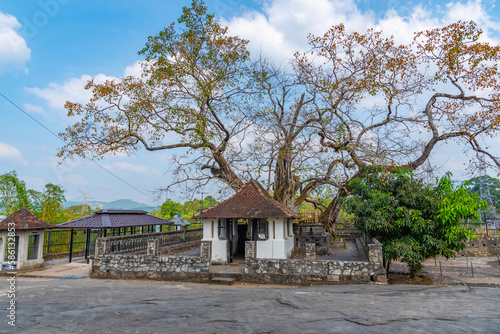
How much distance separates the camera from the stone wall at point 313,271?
10.9m

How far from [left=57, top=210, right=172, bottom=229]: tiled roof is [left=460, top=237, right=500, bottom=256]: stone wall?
857 inches

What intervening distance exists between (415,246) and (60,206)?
2226 centimetres

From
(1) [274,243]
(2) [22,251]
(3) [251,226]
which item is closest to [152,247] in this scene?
(3) [251,226]

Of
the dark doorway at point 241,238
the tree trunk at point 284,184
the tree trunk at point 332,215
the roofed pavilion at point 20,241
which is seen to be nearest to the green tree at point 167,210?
the dark doorway at point 241,238

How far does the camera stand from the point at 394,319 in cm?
654

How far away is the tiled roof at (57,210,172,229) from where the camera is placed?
15.0 meters

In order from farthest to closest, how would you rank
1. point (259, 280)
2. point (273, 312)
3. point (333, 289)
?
point (259, 280) < point (333, 289) < point (273, 312)

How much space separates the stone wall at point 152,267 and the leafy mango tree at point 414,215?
7.08 metres

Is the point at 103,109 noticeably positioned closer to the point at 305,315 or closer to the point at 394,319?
the point at 305,315

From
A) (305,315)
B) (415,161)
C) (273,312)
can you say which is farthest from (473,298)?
(415,161)

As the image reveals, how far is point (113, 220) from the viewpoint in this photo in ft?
52.5

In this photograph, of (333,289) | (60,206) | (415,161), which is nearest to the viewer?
(333,289)

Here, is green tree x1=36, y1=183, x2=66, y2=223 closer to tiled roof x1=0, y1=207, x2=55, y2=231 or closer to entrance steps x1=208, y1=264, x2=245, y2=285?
tiled roof x1=0, y1=207, x2=55, y2=231

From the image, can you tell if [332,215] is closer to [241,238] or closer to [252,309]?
[241,238]
